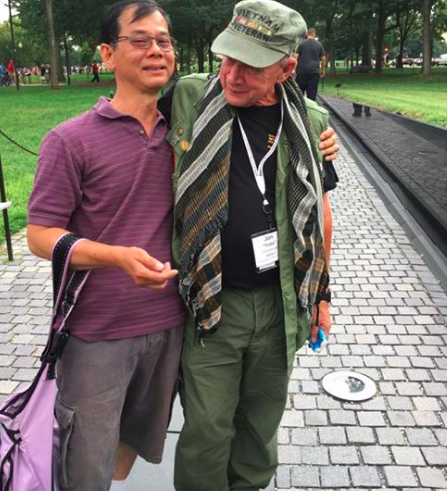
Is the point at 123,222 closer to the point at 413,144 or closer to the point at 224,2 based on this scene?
the point at 413,144

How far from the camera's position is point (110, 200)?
5.98ft

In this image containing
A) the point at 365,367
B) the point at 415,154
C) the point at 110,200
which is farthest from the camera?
the point at 415,154

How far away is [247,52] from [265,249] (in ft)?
2.31

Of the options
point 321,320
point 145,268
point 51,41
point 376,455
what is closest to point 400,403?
point 376,455

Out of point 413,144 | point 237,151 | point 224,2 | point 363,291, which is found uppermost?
point 224,2

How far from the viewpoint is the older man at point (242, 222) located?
1.96m

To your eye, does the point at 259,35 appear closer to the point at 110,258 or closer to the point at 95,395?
the point at 110,258

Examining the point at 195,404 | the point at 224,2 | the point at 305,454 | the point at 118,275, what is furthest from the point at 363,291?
the point at 224,2

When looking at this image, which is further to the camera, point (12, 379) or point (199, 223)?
point (12, 379)

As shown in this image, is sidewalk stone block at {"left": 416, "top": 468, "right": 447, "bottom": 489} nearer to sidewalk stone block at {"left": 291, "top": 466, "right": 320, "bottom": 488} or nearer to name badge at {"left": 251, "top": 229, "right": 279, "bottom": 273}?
sidewalk stone block at {"left": 291, "top": 466, "right": 320, "bottom": 488}

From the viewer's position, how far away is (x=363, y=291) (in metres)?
5.37

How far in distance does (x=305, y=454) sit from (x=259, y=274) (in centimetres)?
147

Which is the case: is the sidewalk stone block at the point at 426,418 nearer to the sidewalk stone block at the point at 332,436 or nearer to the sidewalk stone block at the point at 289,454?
the sidewalk stone block at the point at 332,436

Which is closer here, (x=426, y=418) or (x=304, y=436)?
(x=304, y=436)
